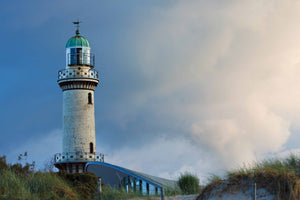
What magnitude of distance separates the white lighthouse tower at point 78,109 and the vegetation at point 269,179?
2992 centimetres

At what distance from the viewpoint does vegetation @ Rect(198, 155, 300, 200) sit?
16.9 meters

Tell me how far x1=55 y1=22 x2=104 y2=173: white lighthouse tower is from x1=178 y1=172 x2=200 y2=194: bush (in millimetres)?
24471

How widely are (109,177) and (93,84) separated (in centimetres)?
1186

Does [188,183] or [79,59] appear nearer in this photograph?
[188,183]

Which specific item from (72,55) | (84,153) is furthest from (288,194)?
(72,55)

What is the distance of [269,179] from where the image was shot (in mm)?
17547

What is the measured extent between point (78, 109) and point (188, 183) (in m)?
26.4

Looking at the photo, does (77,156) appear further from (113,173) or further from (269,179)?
(269,179)

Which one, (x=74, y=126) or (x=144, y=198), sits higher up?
(x=74, y=126)

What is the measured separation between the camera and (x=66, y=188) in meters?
22.9

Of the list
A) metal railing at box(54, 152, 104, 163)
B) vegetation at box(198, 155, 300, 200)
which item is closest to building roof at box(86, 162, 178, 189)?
metal railing at box(54, 152, 104, 163)

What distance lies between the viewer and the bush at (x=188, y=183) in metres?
Result: 22.9

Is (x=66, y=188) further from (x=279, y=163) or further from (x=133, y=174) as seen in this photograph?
(x=133, y=174)

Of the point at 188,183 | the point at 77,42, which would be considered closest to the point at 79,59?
the point at 77,42
